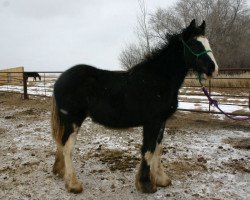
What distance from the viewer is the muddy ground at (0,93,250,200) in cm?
349

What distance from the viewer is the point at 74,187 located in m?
3.48

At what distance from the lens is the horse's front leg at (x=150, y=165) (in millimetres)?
3332

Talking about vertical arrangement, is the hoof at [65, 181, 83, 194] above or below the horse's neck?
below

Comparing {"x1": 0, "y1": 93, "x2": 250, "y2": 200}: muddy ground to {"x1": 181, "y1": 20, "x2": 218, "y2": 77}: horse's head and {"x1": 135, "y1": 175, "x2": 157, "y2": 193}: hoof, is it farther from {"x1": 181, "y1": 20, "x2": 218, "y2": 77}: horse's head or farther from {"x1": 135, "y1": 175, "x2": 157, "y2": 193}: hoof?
{"x1": 181, "y1": 20, "x2": 218, "y2": 77}: horse's head

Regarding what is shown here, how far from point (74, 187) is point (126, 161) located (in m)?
1.16

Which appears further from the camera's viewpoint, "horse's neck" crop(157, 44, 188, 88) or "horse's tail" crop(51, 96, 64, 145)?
"horse's tail" crop(51, 96, 64, 145)

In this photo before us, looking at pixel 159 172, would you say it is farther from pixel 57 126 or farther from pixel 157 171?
pixel 57 126

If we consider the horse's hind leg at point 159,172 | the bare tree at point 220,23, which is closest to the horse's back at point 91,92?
the horse's hind leg at point 159,172

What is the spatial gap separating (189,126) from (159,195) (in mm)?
3438

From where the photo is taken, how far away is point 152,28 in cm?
2878

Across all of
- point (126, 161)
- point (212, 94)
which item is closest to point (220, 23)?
point (212, 94)

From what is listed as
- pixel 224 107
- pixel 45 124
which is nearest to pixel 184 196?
pixel 45 124

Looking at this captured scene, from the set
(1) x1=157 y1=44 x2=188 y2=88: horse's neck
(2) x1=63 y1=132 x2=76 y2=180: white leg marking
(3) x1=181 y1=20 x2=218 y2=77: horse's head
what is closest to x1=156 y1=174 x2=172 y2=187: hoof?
(2) x1=63 y1=132 x2=76 y2=180: white leg marking

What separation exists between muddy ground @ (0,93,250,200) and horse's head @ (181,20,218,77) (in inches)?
59.1
